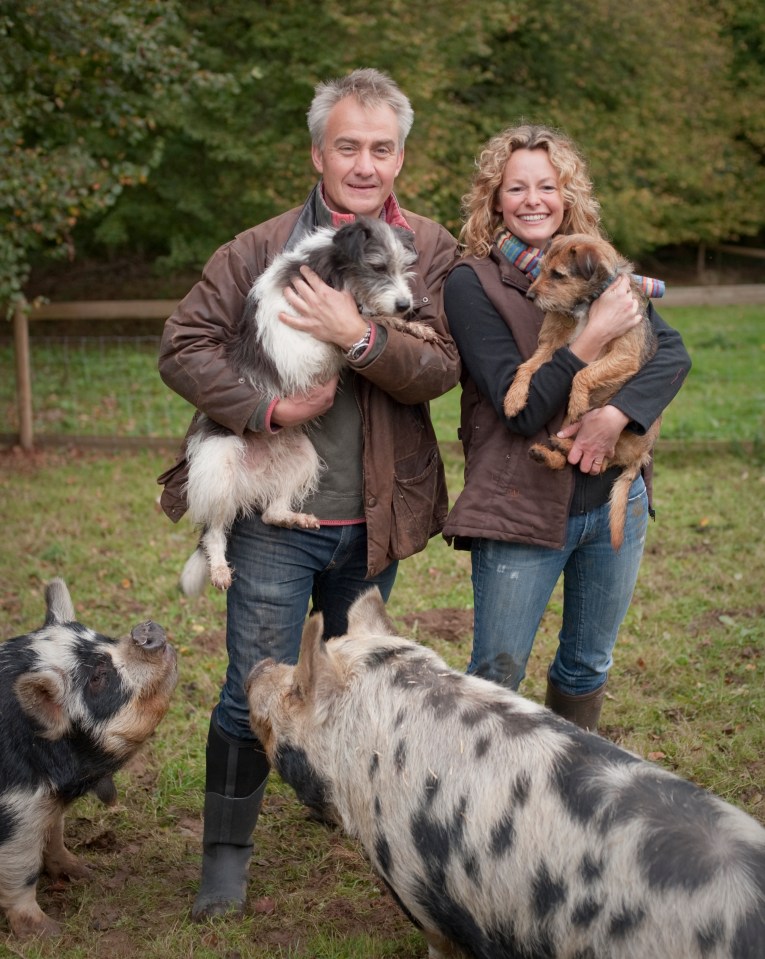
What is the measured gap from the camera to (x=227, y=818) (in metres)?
3.81

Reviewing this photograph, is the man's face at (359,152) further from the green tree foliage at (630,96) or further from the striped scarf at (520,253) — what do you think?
the green tree foliage at (630,96)

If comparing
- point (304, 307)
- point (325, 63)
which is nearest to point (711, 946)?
point (304, 307)

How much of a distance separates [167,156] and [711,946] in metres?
15.1

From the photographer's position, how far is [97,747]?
3.79m

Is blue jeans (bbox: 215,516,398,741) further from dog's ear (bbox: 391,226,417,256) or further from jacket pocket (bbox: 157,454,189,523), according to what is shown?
dog's ear (bbox: 391,226,417,256)

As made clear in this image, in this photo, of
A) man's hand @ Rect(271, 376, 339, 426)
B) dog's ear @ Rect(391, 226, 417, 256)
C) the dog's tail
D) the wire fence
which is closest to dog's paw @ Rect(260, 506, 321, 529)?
man's hand @ Rect(271, 376, 339, 426)

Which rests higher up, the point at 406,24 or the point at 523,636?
the point at 406,24

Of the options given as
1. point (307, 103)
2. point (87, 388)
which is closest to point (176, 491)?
point (87, 388)

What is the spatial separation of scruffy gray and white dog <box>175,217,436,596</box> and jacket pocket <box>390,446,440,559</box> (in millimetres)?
297

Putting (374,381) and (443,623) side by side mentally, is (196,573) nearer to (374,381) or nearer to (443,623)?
(374,381)

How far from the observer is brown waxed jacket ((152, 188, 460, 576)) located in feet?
11.3

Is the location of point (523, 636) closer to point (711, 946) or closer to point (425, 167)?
point (711, 946)

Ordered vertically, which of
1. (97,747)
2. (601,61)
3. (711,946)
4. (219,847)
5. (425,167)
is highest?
(601,61)

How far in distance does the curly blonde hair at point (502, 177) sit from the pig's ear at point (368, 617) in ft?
4.17
